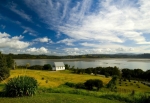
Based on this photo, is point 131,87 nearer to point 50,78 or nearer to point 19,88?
point 50,78

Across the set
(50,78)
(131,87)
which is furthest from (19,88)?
(131,87)

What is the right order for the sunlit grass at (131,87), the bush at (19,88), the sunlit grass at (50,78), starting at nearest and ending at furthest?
the bush at (19,88) → the sunlit grass at (50,78) → the sunlit grass at (131,87)

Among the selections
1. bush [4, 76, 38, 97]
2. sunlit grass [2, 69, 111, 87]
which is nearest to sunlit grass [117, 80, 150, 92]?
sunlit grass [2, 69, 111, 87]

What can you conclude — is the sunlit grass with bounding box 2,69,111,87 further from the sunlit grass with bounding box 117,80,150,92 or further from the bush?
the bush

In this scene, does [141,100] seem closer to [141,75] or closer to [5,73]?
[5,73]

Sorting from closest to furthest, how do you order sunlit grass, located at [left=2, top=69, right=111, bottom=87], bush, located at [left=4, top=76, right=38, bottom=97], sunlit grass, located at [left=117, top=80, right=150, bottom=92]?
bush, located at [left=4, top=76, right=38, bottom=97], sunlit grass, located at [left=2, top=69, right=111, bottom=87], sunlit grass, located at [left=117, top=80, right=150, bottom=92]

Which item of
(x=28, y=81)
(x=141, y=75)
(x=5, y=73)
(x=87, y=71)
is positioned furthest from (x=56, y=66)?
(x=28, y=81)

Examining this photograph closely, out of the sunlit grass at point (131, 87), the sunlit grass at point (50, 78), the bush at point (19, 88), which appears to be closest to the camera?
the bush at point (19, 88)

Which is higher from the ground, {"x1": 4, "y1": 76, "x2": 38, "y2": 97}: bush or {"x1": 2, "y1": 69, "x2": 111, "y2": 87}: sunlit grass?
{"x1": 4, "y1": 76, "x2": 38, "y2": 97}: bush

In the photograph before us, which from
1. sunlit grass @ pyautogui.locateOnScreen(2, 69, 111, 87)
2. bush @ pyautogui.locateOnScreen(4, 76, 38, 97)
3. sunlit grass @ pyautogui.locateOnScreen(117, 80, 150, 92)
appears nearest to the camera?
bush @ pyautogui.locateOnScreen(4, 76, 38, 97)

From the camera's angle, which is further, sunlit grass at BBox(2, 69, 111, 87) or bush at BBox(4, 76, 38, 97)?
sunlit grass at BBox(2, 69, 111, 87)

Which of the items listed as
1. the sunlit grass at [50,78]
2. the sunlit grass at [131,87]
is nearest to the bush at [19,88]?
the sunlit grass at [50,78]

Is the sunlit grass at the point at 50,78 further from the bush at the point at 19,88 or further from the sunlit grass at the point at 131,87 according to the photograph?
the bush at the point at 19,88

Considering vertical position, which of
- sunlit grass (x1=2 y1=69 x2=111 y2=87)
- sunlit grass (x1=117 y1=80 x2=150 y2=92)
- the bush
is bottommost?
sunlit grass (x1=117 y1=80 x2=150 y2=92)
